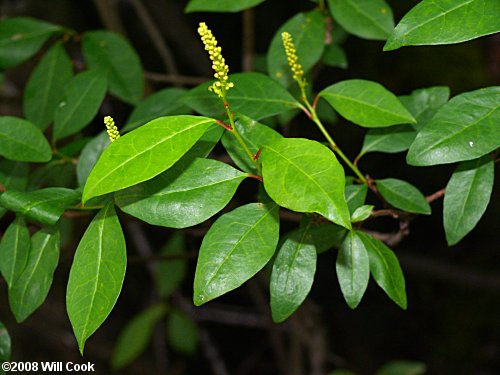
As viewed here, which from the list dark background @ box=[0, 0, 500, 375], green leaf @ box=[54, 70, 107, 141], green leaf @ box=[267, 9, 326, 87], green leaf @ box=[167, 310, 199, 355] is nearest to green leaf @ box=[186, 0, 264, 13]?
green leaf @ box=[267, 9, 326, 87]

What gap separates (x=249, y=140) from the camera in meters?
0.75

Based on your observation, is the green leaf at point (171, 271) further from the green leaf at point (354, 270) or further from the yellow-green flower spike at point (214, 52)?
the yellow-green flower spike at point (214, 52)

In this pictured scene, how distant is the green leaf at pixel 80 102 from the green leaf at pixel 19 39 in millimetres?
214

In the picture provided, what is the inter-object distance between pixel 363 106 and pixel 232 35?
1693mm

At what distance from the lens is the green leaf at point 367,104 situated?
0.82 m

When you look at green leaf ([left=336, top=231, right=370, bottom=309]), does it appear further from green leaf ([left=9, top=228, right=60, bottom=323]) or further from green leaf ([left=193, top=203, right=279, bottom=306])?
green leaf ([left=9, top=228, right=60, bottom=323])

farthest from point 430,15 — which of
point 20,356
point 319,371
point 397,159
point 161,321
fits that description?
point 20,356

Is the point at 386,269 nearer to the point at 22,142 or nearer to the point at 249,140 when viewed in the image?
the point at 249,140

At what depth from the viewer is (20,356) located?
241cm

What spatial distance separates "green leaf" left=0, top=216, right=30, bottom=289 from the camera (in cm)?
82

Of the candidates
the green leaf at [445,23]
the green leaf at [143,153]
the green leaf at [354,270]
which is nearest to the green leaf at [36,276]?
the green leaf at [143,153]

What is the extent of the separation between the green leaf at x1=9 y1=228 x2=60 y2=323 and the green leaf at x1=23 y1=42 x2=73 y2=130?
41 cm

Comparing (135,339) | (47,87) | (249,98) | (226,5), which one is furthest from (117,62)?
(135,339)

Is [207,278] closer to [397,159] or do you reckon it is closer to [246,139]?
[246,139]
